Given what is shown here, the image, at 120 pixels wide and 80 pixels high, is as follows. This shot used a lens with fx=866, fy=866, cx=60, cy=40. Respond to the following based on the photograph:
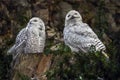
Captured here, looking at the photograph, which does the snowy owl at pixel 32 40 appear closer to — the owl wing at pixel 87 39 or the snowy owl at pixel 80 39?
the snowy owl at pixel 80 39

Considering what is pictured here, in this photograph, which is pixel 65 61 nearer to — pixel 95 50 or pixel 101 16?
pixel 95 50

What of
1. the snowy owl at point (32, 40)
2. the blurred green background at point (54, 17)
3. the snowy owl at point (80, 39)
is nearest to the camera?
the snowy owl at point (80, 39)

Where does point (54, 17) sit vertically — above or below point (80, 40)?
below

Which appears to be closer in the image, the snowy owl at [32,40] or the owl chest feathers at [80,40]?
the owl chest feathers at [80,40]

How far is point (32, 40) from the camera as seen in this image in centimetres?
1703

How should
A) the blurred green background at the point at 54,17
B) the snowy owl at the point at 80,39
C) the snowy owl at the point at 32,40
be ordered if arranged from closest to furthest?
the snowy owl at the point at 80,39 < the snowy owl at the point at 32,40 < the blurred green background at the point at 54,17

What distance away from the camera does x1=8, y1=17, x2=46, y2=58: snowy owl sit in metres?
17.0

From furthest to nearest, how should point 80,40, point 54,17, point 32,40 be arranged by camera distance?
point 54,17 → point 32,40 → point 80,40

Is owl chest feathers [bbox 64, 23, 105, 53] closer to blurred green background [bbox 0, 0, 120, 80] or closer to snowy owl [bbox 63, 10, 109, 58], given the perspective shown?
snowy owl [bbox 63, 10, 109, 58]

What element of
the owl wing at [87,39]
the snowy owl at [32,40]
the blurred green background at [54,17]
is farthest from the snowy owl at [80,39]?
the blurred green background at [54,17]

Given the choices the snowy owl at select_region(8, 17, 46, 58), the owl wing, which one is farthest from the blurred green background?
the owl wing

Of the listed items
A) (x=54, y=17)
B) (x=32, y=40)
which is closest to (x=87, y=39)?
(x=32, y=40)

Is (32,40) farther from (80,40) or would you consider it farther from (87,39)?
(87,39)

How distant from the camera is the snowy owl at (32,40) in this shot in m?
17.0
